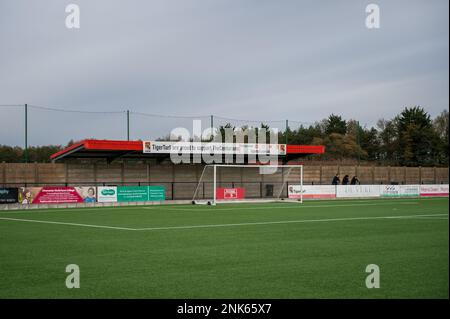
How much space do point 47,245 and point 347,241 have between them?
7.27m

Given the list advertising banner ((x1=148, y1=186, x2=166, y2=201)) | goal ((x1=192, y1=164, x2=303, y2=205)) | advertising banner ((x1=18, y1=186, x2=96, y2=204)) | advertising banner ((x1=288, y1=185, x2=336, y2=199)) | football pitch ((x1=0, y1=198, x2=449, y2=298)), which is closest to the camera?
football pitch ((x1=0, y1=198, x2=449, y2=298))

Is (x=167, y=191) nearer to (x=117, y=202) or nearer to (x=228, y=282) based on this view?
(x=117, y=202)

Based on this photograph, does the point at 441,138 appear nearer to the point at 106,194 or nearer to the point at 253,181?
the point at 253,181

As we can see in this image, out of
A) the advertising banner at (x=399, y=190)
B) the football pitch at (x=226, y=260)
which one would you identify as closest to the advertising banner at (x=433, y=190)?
the advertising banner at (x=399, y=190)

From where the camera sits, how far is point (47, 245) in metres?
14.0

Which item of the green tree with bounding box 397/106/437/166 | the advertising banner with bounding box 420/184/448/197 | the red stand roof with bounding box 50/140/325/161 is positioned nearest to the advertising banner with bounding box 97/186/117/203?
the red stand roof with bounding box 50/140/325/161

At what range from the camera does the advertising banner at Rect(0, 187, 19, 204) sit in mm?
32094

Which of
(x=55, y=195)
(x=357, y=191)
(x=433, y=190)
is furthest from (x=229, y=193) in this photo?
(x=433, y=190)

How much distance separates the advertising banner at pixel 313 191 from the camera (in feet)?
143

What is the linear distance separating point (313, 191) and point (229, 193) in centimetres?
747

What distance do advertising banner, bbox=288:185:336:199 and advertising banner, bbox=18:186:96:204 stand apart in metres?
15.4

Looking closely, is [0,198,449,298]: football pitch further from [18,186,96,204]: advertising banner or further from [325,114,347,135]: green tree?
[325,114,347,135]: green tree
